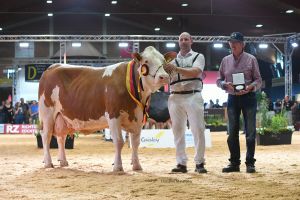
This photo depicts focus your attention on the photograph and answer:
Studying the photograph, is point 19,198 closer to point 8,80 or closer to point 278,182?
point 278,182

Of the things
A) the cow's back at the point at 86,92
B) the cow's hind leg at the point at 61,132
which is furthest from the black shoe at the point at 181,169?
the cow's hind leg at the point at 61,132

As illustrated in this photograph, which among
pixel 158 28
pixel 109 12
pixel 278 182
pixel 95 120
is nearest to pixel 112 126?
pixel 95 120

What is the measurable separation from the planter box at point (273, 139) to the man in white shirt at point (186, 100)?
7.45 meters

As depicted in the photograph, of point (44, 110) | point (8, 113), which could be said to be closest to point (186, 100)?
point (44, 110)

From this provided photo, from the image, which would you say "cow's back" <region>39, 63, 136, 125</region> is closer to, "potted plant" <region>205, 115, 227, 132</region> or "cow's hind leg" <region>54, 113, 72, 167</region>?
"cow's hind leg" <region>54, 113, 72, 167</region>

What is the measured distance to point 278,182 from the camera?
19.9 ft

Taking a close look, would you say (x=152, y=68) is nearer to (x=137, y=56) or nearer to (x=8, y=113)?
(x=137, y=56)

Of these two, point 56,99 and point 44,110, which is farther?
point 44,110

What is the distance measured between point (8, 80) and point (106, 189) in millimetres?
34596

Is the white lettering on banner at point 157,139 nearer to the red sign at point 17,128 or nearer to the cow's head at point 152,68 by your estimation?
the cow's head at point 152,68

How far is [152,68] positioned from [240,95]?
1.35m

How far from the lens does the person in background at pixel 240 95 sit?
741cm

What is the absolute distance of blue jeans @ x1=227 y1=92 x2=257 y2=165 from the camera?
7.43 metres

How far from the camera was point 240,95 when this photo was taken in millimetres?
7527
